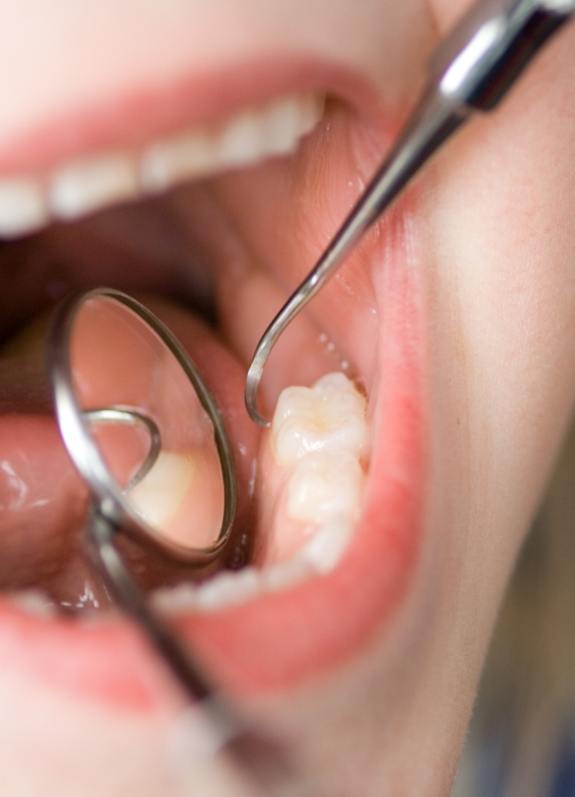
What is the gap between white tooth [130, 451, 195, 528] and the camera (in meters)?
0.59

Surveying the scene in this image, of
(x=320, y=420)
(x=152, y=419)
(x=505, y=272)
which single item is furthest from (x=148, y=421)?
(x=505, y=272)

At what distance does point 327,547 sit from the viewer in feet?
1.69

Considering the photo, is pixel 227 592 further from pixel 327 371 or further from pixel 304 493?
pixel 327 371

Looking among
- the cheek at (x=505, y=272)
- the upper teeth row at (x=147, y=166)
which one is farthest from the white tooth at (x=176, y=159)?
the cheek at (x=505, y=272)

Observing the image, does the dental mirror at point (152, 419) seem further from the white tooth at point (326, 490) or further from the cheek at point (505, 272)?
the cheek at point (505, 272)

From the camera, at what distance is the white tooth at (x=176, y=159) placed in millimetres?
515

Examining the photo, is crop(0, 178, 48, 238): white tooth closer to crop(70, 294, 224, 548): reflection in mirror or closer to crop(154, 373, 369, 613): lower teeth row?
crop(70, 294, 224, 548): reflection in mirror

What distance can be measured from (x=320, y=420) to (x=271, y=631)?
0.19 metres

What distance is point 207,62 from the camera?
1.53 ft

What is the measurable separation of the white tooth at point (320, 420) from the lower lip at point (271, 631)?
77 millimetres

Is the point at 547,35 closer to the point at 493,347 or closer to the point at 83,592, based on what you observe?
the point at 493,347

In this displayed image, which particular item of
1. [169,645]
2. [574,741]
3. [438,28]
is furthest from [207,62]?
[574,741]

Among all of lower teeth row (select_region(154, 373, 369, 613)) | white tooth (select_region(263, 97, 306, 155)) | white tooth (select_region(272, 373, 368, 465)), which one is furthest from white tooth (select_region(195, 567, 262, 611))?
white tooth (select_region(263, 97, 306, 155))

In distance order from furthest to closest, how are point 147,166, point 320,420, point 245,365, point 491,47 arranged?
point 245,365, point 320,420, point 147,166, point 491,47
